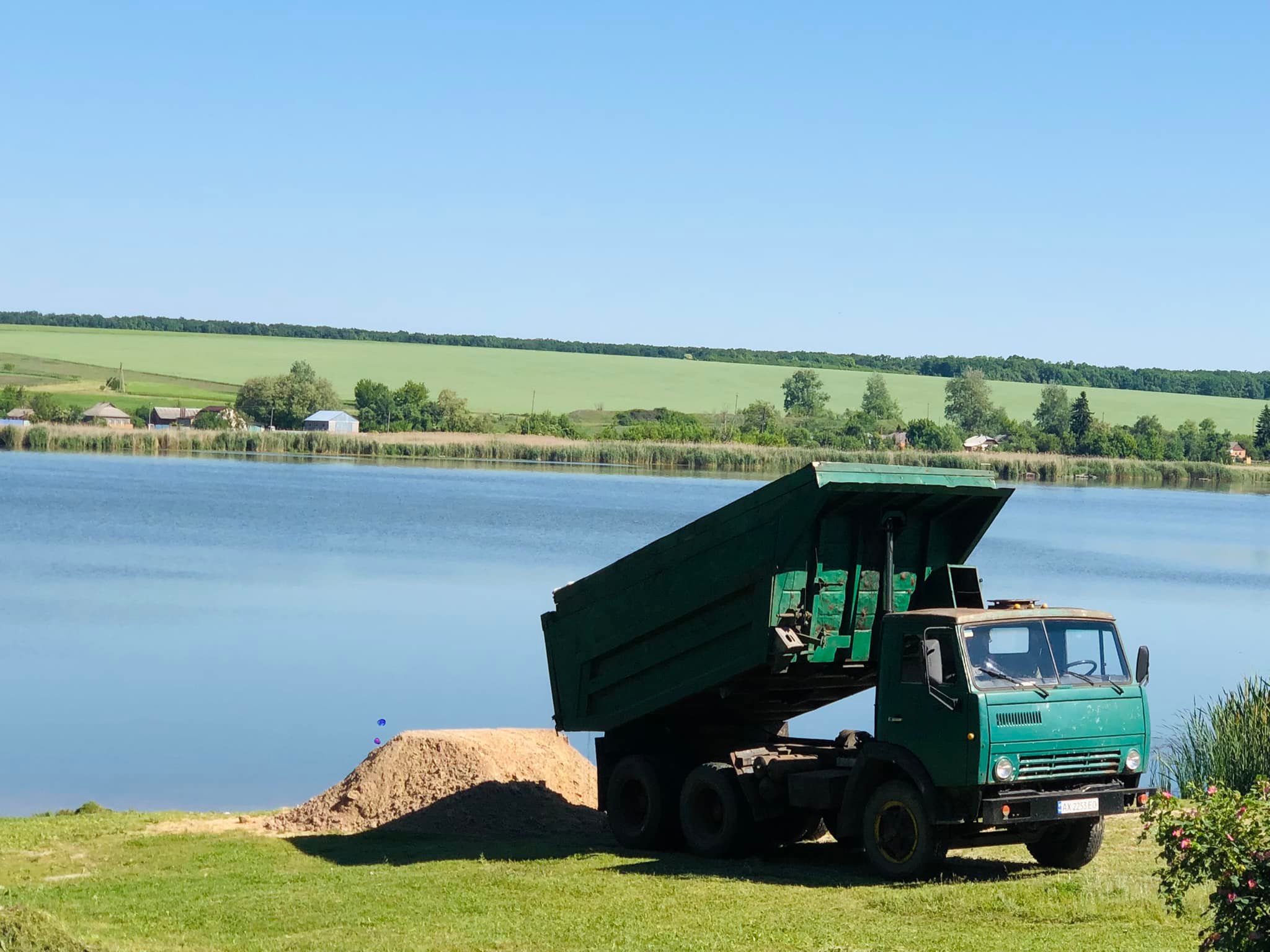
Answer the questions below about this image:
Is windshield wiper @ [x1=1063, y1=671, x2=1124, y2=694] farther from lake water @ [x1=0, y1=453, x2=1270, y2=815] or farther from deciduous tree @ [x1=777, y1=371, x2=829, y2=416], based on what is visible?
deciduous tree @ [x1=777, y1=371, x2=829, y2=416]

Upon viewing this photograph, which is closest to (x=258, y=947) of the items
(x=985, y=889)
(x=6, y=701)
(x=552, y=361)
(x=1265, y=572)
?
(x=985, y=889)

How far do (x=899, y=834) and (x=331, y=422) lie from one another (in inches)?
5240

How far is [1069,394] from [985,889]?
171 m

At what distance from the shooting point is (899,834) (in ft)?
40.8

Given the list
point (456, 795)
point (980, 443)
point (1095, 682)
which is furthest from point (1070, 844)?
point (980, 443)

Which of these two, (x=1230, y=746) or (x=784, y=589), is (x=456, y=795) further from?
(x=1230, y=746)

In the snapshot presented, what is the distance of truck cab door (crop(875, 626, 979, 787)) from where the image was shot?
11836 millimetres

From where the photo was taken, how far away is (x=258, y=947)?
1035cm

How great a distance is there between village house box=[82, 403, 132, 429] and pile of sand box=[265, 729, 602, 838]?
408ft

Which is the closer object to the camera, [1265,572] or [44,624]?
[44,624]

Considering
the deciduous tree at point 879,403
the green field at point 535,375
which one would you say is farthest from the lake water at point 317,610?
the green field at point 535,375

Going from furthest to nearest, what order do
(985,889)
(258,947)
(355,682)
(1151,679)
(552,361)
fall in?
(552,361)
(1151,679)
(355,682)
(985,889)
(258,947)

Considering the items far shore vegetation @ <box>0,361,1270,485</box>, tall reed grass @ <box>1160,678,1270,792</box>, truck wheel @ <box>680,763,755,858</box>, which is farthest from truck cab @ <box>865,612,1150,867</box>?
far shore vegetation @ <box>0,361,1270,485</box>

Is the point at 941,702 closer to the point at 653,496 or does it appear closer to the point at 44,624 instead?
the point at 44,624
